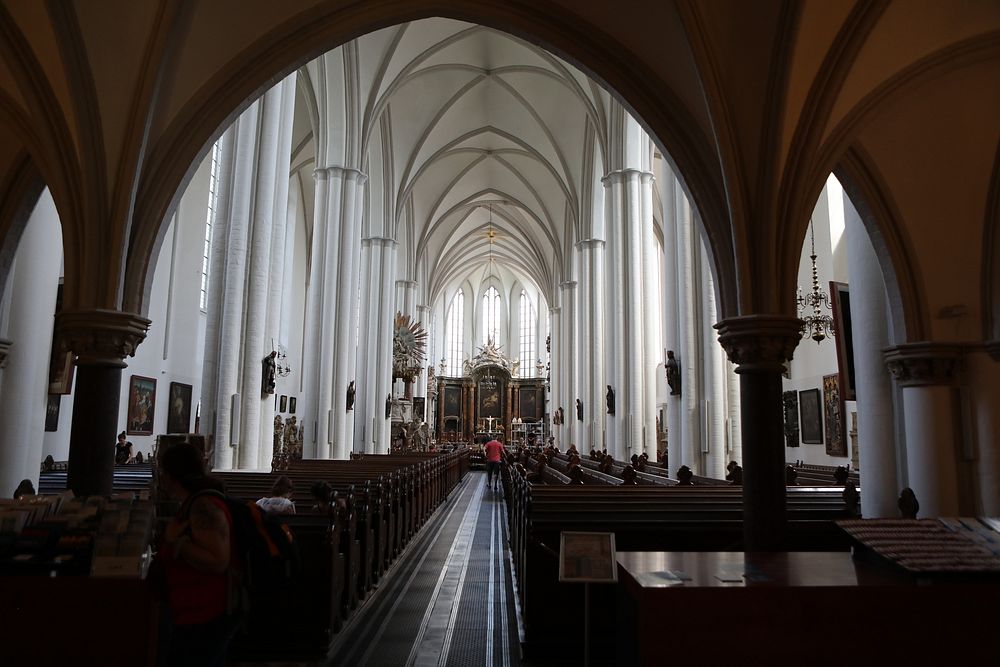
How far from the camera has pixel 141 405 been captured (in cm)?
1623

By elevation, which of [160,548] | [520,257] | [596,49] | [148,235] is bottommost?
[160,548]

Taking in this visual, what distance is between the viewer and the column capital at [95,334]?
21.2 feet

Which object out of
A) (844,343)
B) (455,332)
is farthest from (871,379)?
(455,332)

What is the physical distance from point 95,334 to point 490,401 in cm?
3832

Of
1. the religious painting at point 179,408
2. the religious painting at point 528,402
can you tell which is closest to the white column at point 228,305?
the religious painting at point 179,408

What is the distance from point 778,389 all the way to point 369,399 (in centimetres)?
1652

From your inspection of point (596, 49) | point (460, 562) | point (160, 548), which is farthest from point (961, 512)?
point (160, 548)

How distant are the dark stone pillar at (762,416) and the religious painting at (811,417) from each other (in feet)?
36.8

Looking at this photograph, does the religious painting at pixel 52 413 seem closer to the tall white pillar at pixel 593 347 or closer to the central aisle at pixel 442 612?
the central aisle at pixel 442 612

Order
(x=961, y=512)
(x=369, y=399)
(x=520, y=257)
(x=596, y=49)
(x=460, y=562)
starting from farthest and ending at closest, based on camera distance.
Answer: (x=520, y=257) < (x=369, y=399) < (x=460, y=562) < (x=596, y=49) < (x=961, y=512)

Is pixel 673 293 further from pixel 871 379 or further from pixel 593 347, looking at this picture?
pixel 593 347

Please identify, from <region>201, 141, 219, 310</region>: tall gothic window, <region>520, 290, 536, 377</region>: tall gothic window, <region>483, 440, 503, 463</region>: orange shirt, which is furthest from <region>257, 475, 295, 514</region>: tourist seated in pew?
<region>520, 290, 536, 377</region>: tall gothic window

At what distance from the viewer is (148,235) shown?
6.90 meters

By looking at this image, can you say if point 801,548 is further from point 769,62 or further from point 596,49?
point 596,49
